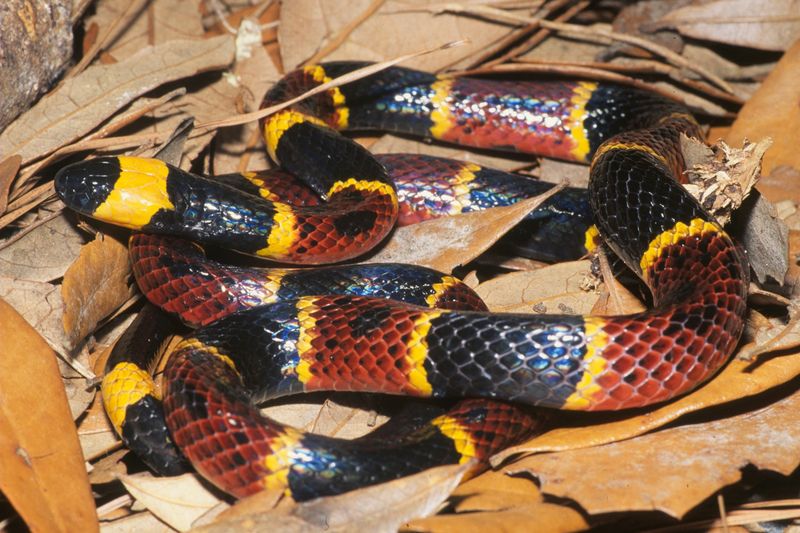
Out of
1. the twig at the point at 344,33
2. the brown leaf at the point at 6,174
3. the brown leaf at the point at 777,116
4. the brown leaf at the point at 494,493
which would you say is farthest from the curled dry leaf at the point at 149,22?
the brown leaf at the point at 777,116

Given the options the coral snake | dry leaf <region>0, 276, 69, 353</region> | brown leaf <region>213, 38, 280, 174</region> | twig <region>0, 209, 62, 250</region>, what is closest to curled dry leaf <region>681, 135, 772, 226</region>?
the coral snake

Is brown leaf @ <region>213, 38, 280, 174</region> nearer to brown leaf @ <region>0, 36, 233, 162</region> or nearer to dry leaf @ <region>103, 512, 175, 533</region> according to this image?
brown leaf @ <region>0, 36, 233, 162</region>

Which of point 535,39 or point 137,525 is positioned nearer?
point 137,525

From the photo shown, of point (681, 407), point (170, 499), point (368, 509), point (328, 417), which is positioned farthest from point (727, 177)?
point (170, 499)

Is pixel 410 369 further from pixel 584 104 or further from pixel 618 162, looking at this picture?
pixel 584 104

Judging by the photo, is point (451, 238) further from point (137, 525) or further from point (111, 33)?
point (111, 33)

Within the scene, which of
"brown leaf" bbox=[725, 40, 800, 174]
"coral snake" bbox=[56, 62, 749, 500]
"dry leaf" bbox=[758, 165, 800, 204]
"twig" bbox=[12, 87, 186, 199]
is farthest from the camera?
"brown leaf" bbox=[725, 40, 800, 174]

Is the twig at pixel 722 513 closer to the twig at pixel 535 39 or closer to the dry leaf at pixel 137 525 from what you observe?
the dry leaf at pixel 137 525
